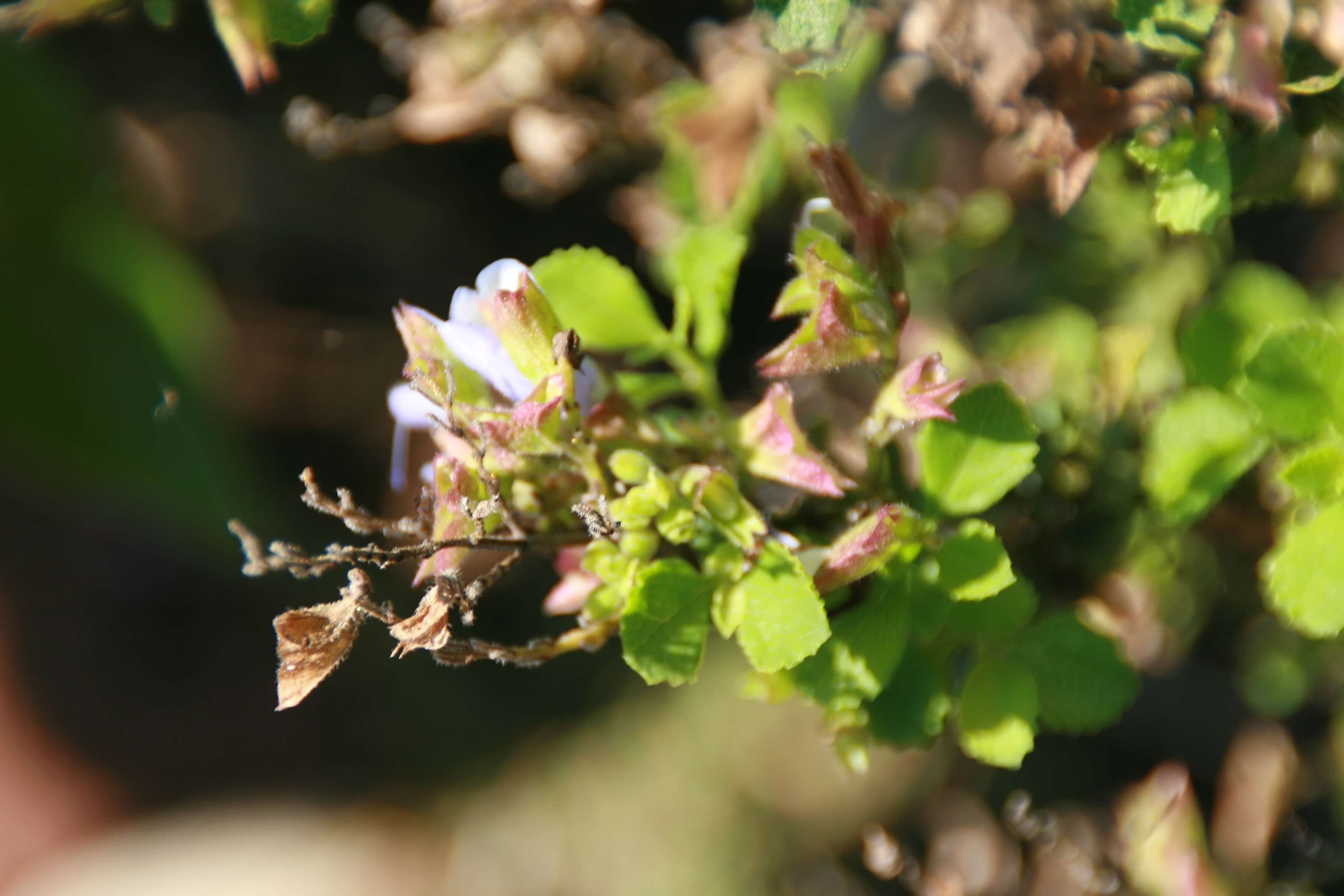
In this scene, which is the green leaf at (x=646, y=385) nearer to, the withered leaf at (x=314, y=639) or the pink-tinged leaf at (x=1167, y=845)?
the withered leaf at (x=314, y=639)

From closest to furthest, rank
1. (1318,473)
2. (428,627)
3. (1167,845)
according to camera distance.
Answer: (428,627)
(1318,473)
(1167,845)

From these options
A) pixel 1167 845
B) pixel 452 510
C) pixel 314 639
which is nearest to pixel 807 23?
pixel 452 510

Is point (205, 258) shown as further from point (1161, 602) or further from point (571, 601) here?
point (1161, 602)

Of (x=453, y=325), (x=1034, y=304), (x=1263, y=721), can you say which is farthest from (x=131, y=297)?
(x=1263, y=721)

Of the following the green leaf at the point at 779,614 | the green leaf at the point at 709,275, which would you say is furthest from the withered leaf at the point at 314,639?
the green leaf at the point at 709,275

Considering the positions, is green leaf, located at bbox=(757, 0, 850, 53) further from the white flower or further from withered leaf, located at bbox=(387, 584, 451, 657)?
withered leaf, located at bbox=(387, 584, 451, 657)

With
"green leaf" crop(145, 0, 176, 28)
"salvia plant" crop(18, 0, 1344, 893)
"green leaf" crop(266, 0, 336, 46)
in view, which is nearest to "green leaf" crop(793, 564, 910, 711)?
"salvia plant" crop(18, 0, 1344, 893)

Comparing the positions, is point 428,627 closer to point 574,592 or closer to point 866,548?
point 574,592
